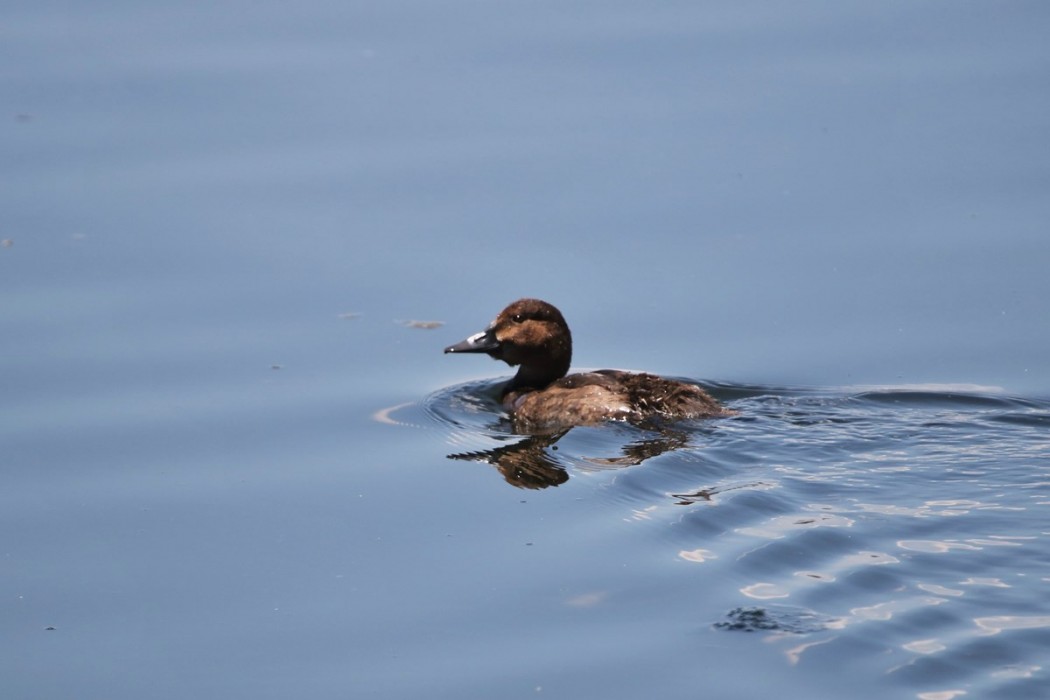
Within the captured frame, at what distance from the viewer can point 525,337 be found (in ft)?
33.0

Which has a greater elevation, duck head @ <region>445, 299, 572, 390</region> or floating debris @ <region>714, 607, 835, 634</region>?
duck head @ <region>445, 299, 572, 390</region>

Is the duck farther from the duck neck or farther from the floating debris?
the floating debris

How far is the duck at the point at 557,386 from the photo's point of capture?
927 cm

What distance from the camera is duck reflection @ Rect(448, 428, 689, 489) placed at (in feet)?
28.9

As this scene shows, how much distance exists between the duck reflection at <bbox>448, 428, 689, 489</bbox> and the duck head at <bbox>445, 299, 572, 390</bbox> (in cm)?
73

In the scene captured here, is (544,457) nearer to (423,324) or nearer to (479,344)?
(479,344)

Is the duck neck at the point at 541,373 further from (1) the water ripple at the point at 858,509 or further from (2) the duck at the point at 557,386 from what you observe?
(1) the water ripple at the point at 858,509

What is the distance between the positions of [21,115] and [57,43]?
1.27 metres

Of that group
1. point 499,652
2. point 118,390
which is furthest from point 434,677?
point 118,390

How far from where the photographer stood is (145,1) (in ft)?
45.4

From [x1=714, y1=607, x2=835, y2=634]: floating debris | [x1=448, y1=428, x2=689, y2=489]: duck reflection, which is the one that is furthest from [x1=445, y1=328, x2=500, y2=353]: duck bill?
[x1=714, y1=607, x2=835, y2=634]: floating debris

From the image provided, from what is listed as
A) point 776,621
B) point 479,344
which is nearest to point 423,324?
point 479,344

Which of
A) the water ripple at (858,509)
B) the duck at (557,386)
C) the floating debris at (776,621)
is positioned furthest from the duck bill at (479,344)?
the floating debris at (776,621)

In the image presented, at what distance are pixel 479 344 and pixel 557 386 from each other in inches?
20.9
